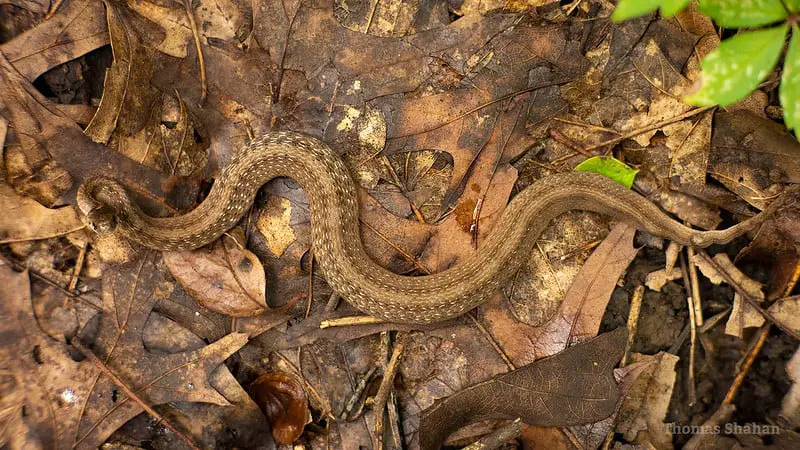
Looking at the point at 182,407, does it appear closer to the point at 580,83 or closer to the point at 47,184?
the point at 47,184

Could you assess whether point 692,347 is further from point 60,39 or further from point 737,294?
point 60,39

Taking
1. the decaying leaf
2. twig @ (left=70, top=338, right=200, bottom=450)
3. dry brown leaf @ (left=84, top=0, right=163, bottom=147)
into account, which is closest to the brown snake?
dry brown leaf @ (left=84, top=0, right=163, bottom=147)

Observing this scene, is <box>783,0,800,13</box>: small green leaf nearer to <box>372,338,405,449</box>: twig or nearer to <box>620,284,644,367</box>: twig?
<box>620,284,644,367</box>: twig

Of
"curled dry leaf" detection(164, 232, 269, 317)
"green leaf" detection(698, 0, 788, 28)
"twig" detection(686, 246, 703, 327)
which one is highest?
"green leaf" detection(698, 0, 788, 28)

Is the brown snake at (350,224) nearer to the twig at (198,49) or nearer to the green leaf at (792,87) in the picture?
the twig at (198,49)

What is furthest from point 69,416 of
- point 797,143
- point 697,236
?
point 797,143

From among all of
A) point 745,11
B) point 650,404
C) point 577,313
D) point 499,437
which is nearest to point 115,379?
point 499,437
